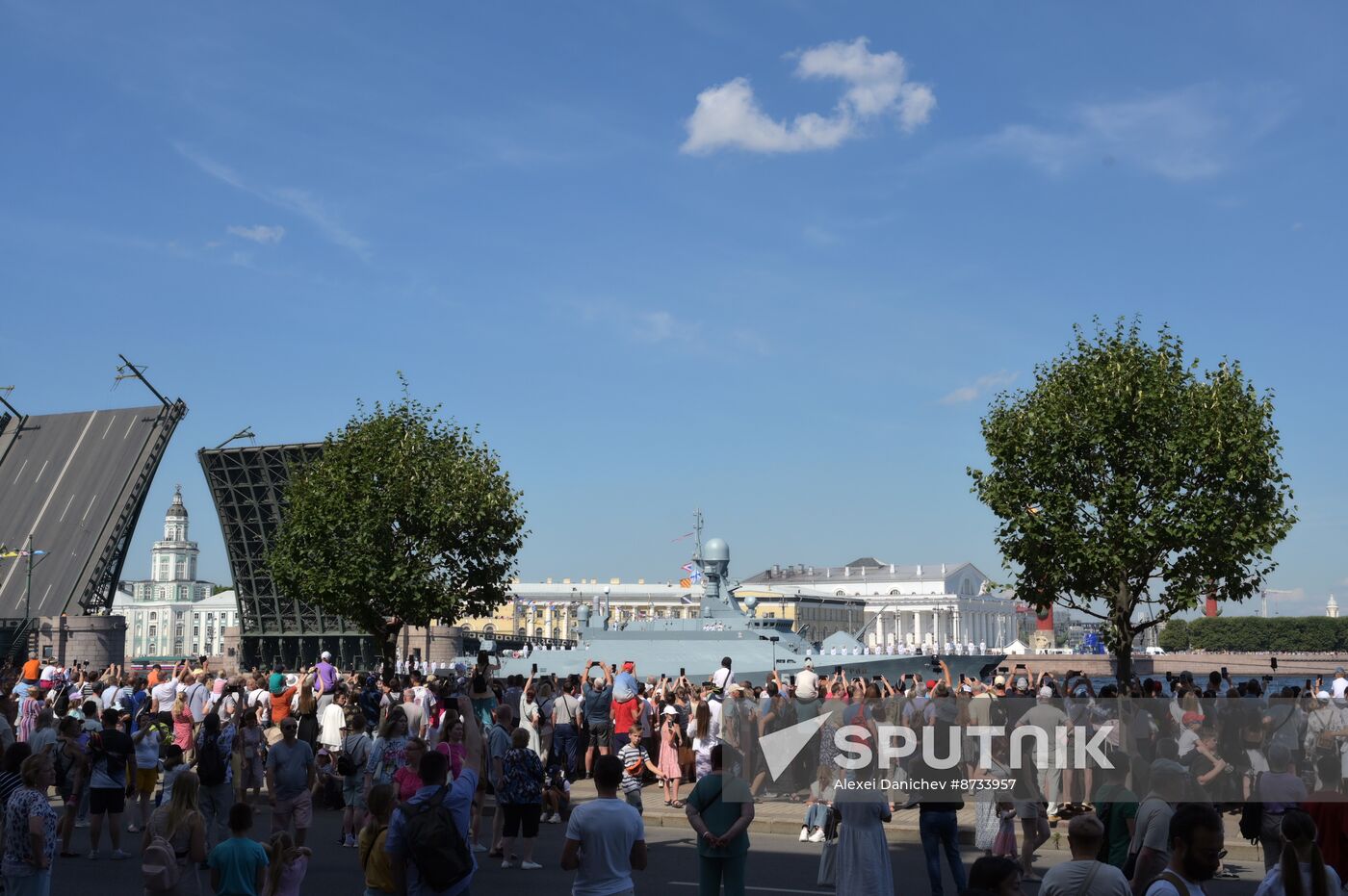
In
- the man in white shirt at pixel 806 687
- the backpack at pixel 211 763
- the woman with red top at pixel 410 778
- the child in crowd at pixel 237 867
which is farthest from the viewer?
the man in white shirt at pixel 806 687

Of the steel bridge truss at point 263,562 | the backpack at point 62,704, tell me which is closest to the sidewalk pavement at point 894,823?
the backpack at point 62,704

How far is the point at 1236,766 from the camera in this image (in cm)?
1644

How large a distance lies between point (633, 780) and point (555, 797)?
258 centimetres

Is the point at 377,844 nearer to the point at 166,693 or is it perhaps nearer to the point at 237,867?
the point at 237,867

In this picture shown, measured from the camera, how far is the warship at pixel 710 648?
4112 centimetres

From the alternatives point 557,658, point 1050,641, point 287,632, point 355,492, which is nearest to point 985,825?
point 355,492

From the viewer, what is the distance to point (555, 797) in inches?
665

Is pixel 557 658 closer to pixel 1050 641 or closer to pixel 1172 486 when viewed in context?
pixel 1172 486

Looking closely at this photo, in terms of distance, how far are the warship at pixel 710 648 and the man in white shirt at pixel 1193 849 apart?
32.9m

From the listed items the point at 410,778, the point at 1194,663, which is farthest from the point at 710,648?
the point at 1194,663

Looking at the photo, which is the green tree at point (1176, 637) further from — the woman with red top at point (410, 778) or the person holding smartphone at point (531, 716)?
the woman with red top at point (410, 778)

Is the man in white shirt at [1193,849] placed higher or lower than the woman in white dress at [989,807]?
higher

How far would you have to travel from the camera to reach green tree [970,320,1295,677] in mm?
27922

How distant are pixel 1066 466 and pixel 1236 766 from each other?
1335 centimetres
